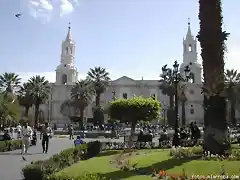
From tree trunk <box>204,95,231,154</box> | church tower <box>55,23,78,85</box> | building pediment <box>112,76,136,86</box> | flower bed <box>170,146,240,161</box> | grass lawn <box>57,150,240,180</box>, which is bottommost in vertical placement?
grass lawn <box>57,150,240,180</box>

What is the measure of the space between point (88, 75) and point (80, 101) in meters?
6.25

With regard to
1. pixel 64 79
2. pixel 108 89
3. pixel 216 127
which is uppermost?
pixel 64 79

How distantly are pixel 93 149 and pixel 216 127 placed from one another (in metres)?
7.50

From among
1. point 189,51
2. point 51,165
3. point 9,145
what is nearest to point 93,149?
point 9,145

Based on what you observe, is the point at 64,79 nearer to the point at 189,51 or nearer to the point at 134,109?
the point at 189,51

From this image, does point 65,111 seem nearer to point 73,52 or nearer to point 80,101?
point 73,52

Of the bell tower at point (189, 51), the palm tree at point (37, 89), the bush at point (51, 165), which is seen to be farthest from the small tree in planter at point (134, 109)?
the bell tower at point (189, 51)

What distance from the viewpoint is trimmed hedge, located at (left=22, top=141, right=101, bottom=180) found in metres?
11.7

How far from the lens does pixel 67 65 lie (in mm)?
85000

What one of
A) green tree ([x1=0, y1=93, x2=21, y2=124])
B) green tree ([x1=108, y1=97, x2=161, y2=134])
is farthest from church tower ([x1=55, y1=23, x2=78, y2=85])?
green tree ([x1=108, y1=97, x2=161, y2=134])

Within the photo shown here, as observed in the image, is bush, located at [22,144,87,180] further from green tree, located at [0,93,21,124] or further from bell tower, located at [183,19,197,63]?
bell tower, located at [183,19,197,63]

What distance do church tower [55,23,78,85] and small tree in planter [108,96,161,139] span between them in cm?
6036

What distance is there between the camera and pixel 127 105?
24844 mm

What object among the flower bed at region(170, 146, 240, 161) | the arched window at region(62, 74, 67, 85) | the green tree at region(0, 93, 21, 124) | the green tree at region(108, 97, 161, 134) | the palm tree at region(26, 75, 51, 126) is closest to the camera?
the flower bed at region(170, 146, 240, 161)
